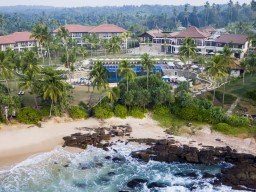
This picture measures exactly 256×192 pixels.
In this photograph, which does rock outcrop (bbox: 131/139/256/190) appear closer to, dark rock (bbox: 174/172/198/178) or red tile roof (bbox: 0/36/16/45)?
dark rock (bbox: 174/172/198/178)

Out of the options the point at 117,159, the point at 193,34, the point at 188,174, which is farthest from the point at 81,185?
the point at 193,34

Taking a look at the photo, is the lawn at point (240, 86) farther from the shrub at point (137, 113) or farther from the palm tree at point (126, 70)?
the palm tree at point (126, 70)

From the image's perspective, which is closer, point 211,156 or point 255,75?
point 211,156

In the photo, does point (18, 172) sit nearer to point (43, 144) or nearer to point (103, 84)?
point (43, 144)

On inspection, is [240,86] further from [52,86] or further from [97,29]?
[97,29]

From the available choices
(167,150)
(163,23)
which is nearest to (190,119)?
(167,150)

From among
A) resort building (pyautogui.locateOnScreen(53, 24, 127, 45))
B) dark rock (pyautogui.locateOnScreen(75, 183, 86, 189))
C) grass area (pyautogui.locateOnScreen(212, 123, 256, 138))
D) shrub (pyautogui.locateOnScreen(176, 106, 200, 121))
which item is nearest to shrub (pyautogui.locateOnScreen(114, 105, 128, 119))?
shrub (pyautogui.locateOnScreen(176, 106, 200, 121))
